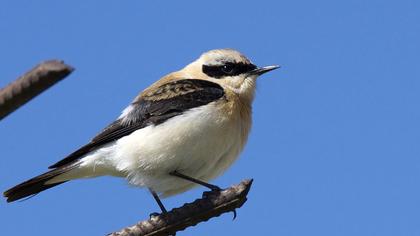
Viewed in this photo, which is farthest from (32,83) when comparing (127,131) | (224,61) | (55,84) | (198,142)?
(224,61)

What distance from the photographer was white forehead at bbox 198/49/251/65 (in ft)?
26.8

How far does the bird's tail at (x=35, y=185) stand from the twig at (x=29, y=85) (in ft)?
16.5

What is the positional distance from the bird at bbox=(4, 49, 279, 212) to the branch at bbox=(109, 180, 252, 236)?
2.28 metres

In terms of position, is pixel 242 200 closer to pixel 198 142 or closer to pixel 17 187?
pixel 198 142

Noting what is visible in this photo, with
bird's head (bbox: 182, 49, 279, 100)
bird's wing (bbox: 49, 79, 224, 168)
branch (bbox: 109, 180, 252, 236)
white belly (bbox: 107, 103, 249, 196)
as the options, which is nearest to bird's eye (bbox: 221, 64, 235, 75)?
bird's head (bbox: 182, 49, 279, 100)

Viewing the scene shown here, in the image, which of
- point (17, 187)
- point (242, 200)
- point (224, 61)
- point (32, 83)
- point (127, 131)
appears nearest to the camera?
point (32, 83)

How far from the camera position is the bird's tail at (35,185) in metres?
6.26

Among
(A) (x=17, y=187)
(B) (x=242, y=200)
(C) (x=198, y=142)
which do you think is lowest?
(B) (x=242, y=200)

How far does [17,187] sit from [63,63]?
5.14m

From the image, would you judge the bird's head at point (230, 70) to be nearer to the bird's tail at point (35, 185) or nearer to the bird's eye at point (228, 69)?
the bird's eye at point (228, 69)

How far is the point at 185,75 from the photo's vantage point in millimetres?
8391

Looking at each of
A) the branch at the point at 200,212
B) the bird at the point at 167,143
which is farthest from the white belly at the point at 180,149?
the branch at the point at 200,212

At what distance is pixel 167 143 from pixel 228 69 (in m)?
1.94

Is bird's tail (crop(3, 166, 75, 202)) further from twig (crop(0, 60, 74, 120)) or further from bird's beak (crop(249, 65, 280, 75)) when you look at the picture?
twig (crop(0, 60, 74, 120))
